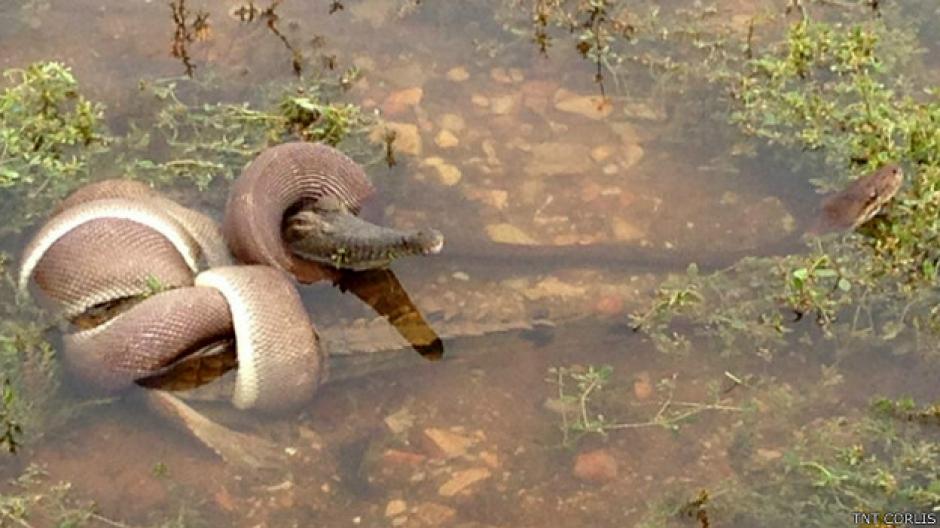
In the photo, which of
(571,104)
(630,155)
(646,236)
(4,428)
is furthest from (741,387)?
(4,428)

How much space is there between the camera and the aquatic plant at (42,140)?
258 inches

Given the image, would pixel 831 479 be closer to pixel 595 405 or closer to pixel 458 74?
pixel 595 405

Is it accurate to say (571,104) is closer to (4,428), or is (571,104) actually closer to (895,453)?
(895,453)

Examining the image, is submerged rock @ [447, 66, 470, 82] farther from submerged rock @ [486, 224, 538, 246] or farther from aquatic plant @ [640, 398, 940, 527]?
aquatic plant @ [640, 398, 940, 527]

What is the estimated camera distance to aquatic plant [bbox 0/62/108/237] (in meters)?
6.54

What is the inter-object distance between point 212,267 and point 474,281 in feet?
4.36

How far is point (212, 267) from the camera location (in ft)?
20.4

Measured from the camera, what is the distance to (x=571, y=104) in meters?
7.58

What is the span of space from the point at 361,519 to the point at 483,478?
57cm

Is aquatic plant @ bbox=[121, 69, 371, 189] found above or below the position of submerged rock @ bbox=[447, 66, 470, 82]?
below

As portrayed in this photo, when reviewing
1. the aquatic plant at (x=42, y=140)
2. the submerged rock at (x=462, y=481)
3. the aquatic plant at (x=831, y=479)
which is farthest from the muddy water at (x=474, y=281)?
the aquatic plant at (x=42, y=140)

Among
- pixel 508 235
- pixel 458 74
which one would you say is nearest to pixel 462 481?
pixel 508 235

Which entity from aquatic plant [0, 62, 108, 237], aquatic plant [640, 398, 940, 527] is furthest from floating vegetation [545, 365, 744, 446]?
aquatic plant [0, 62, 108, 237]

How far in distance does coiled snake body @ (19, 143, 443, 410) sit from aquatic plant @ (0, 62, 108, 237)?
306mm
